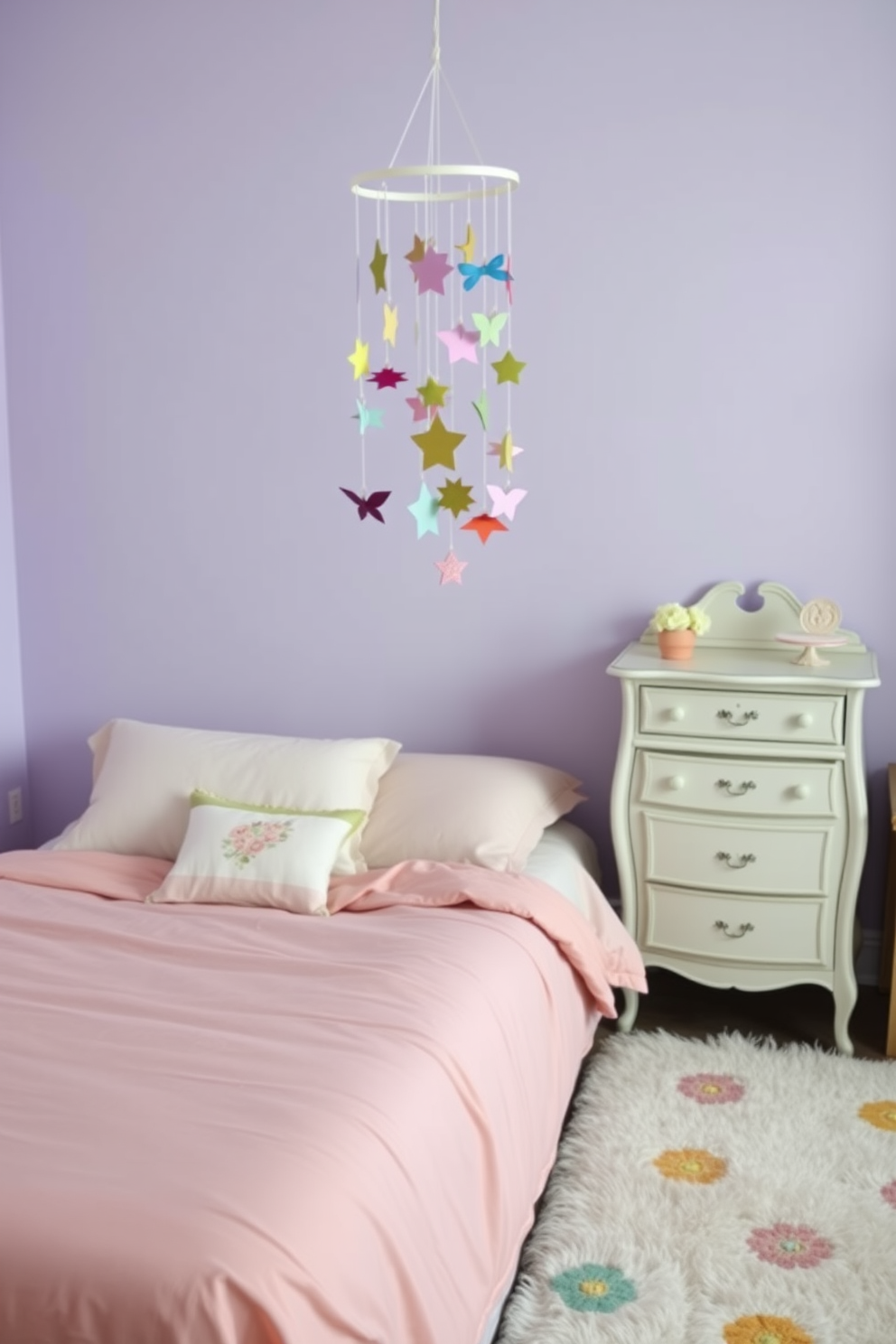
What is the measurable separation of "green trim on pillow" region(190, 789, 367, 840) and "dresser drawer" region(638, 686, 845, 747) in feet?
2.26

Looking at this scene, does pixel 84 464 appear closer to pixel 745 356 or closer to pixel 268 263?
pixel 268 263

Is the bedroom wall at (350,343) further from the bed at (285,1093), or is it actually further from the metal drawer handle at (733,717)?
the bed at (285,1093)

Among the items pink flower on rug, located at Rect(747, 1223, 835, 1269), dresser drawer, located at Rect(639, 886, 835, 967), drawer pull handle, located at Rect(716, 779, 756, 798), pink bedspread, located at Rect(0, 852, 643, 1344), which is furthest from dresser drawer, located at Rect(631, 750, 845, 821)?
pink flower on rug, located at Rect(747, 1223, 835, 1269)

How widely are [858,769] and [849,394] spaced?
3.03 feet

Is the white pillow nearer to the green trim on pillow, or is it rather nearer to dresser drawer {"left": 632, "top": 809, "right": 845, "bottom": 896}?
A: the green trim on pillow

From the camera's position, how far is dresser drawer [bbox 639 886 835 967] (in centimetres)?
296

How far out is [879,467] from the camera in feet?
10.3

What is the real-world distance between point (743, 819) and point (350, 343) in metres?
1.62

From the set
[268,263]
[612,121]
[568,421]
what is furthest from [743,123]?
[268,263]

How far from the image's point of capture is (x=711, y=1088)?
2.81 metres

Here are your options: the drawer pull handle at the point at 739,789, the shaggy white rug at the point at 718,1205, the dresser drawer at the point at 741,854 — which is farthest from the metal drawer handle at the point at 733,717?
the shaggy white rug at the point at 718,1205

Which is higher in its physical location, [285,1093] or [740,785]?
[740,785]

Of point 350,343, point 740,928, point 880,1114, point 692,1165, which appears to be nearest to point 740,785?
point 740,928

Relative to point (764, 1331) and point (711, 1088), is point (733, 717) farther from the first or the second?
point (764, 1331)
